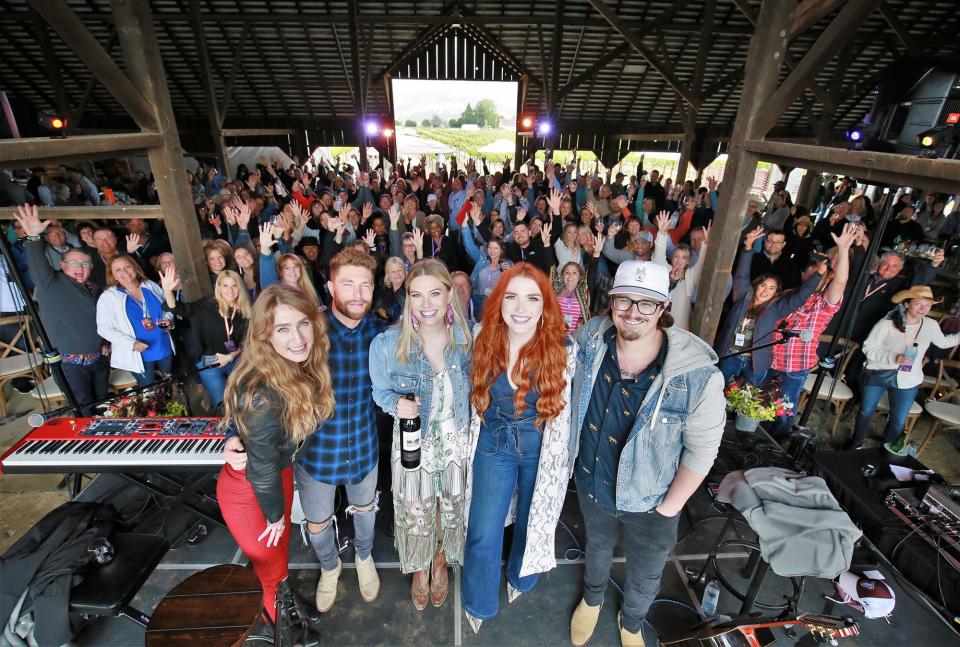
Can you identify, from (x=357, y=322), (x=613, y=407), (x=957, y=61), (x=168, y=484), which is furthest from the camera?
(x=168, y=484)

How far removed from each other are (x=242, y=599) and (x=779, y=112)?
4.68 meters

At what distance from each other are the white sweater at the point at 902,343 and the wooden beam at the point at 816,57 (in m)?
2.17

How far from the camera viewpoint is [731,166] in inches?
148

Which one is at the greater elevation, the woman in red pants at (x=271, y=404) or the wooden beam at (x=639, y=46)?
the wooden beam at (x=639, y=46)

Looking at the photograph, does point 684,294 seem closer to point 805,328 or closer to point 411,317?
point 805,328

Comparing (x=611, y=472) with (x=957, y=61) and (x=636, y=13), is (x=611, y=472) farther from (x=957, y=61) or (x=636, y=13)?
(x=636, y=13)

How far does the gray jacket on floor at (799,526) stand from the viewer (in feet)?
6.93

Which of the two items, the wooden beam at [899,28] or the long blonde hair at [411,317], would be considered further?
the wooden beam at [899,28]

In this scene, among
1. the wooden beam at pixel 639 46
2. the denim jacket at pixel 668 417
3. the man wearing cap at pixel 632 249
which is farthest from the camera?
the wooden beam at pixel 639 46

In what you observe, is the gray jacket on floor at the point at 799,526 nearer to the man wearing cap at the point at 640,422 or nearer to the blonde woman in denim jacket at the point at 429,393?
the man wearing cap at the point at 640,422

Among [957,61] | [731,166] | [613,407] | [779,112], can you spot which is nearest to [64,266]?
[613,407]

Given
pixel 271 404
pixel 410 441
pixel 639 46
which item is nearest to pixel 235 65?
pixel 639 46

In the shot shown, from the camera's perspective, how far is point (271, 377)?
2.07m

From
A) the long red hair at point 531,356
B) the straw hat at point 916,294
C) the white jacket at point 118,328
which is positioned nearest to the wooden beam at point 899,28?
the straw hat at point 916,294
